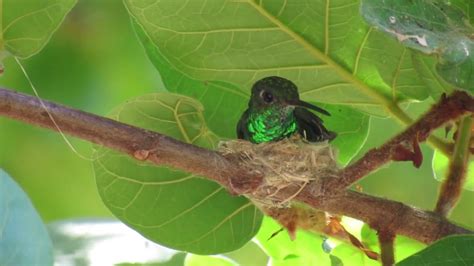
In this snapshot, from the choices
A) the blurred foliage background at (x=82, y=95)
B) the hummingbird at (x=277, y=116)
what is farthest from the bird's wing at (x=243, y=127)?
the blurred foliage background at (x=82, y=95)

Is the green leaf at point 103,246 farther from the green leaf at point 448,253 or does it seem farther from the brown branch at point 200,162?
the green leaf at point 448,253

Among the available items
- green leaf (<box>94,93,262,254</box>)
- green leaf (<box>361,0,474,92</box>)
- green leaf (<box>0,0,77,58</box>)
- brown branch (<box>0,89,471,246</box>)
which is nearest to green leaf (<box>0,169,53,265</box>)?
green leaf (<box>94,93,262,254</box>)

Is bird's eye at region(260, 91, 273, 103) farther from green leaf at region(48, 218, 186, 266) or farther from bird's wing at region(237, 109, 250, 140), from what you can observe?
green leaf at region(48, 218, 186, 266)

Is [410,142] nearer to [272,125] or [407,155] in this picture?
[407,155]

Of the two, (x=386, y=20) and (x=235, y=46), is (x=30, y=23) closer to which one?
(x=235, y=46)

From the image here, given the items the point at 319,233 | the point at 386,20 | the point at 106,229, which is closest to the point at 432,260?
the point at 386,20

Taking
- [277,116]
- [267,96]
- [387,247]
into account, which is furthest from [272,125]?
[387,247]
